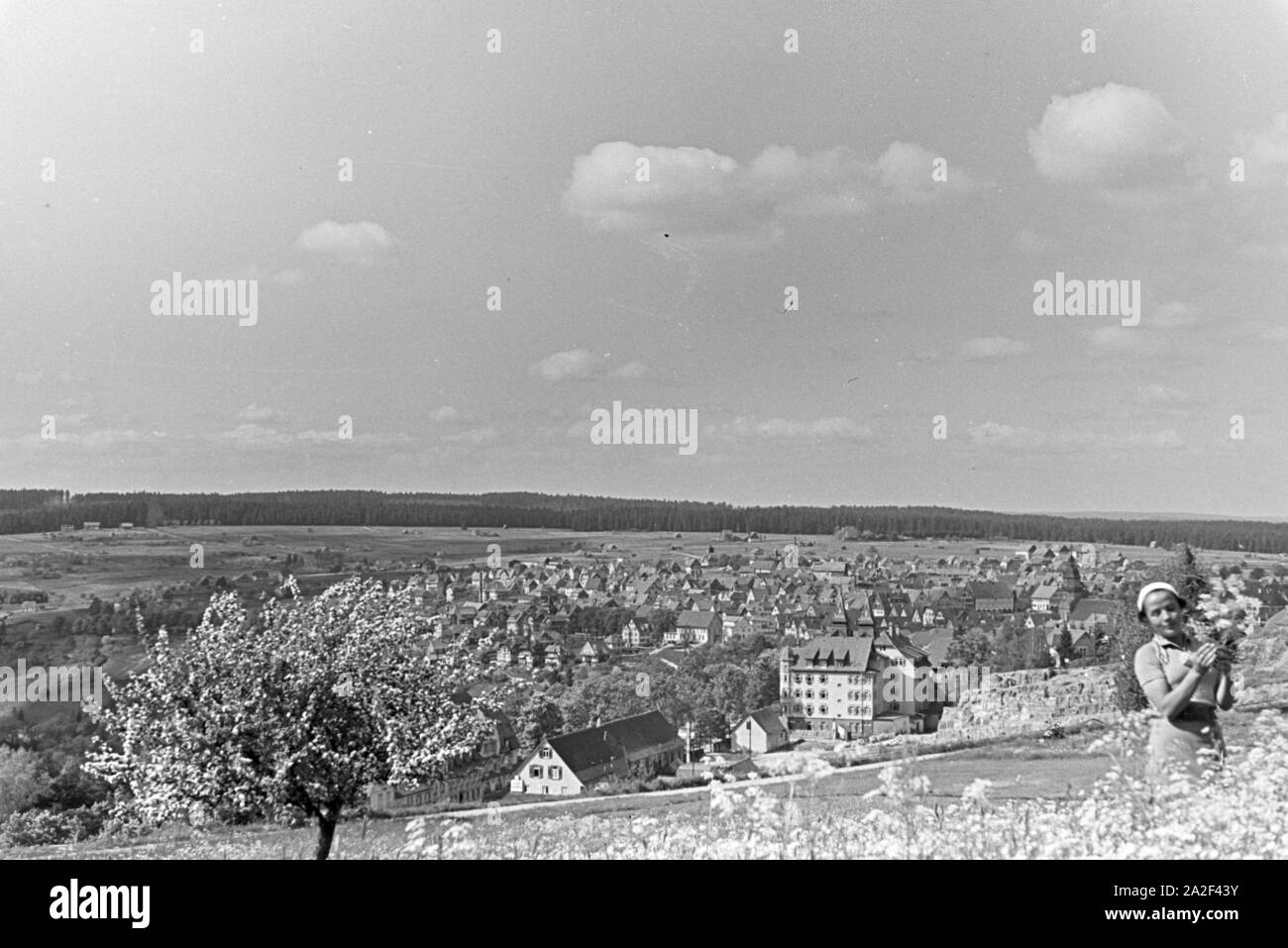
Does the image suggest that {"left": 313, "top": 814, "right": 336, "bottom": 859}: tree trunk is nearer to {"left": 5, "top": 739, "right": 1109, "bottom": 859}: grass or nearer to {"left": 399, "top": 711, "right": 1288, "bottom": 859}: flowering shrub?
{"left": 5, "top": 739, "right": 1109, "bottom": 859}: grass

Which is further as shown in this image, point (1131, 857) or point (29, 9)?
point (29, 9)

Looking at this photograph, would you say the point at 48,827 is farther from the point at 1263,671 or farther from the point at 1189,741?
the point at 1263,671

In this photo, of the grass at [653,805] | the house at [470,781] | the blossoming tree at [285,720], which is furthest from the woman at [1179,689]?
the house at [470,781]

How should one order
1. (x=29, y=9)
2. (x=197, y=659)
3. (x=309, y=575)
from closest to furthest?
(x=197, y=659), (x=29, y=9), (x=309, y=575)

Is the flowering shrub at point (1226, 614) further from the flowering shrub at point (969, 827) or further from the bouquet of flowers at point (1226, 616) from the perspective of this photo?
the flowering shrub at point (969, 827)

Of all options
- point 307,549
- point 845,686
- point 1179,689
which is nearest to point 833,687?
point 845,686
